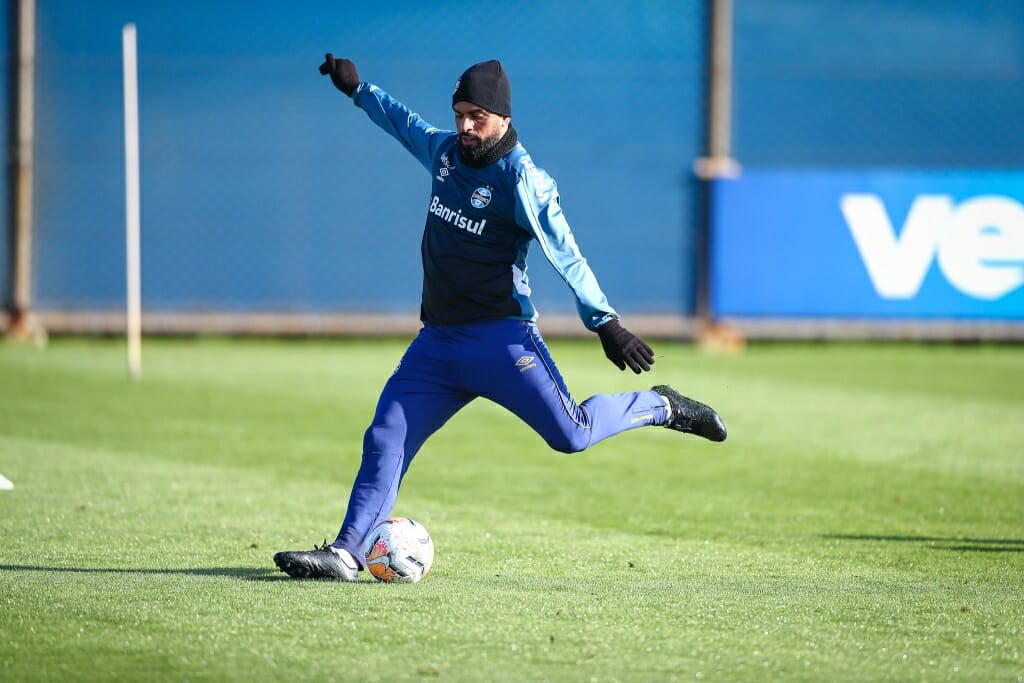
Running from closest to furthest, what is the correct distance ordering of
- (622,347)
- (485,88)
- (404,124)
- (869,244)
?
(622,347), (485,88), (404,124), (869,244)

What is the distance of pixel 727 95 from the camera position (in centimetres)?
1630

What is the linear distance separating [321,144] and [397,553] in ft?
36.4

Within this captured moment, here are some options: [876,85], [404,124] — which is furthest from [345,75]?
[876,85]

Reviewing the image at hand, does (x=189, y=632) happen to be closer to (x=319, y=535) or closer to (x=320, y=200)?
(x=319, y=535)

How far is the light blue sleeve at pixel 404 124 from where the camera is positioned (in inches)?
251

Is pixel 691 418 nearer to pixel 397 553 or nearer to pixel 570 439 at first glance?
pixel 570 439

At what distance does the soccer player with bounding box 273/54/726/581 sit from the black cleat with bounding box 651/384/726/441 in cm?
40

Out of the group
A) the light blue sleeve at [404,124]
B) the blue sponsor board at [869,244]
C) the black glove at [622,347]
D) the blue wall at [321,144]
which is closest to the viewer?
the black glove at [622,347]

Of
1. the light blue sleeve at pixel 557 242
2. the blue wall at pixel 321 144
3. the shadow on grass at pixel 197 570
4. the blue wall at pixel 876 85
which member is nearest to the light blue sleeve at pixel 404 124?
the light blue sleeve at pixel 557 242

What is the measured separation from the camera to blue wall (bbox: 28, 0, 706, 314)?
16125mm

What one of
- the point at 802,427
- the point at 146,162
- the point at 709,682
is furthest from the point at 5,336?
the point at 709,682

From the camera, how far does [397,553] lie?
5.78 m

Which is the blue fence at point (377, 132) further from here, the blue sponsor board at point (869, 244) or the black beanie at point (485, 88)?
the black beanie at point (485, 88)

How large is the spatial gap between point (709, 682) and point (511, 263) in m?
2.16
